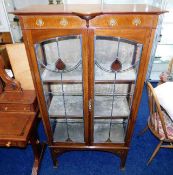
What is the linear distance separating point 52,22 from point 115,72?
636 millimetres

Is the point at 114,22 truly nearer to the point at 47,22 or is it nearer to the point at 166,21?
the point at 47,22

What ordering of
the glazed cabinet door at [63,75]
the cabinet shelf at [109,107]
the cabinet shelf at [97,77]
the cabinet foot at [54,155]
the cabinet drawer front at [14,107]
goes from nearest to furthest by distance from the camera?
the glazed cabinet door at [63,75] < the cabinet shelf at [97,77] < the cabinet shelf at [109,107] < the cabinet drawer front at [14,107] < the cabinet foot at [54,155]

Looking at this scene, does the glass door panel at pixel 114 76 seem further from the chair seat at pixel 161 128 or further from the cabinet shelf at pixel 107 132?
the chair seat at pixel 161 128

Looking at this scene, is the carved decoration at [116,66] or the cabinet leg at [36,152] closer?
Result: the carved decoration at [116,66]

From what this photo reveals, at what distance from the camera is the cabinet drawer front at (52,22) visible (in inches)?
44.7

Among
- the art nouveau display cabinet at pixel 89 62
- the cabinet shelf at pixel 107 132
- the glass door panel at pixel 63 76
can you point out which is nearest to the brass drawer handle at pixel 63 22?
the art nouveau display cabinet at pixel 89 62

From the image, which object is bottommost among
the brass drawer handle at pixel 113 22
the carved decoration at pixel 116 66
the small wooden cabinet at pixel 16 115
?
the small wooden cabinet at pixel 16 115

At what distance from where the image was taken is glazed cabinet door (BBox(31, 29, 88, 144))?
49.0 inches

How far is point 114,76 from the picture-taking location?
1.48 m

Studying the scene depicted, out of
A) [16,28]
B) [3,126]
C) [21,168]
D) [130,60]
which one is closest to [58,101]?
[3,126]

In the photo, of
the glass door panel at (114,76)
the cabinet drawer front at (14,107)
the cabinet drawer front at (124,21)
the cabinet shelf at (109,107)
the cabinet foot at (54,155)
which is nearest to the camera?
the cabinet drawer front at (124,21)

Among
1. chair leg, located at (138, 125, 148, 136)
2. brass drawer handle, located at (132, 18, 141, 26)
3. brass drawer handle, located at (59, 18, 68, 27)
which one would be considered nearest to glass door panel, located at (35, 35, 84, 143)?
brass drawer handle, located at (59, 18, 68, 27)

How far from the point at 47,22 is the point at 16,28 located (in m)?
2.03

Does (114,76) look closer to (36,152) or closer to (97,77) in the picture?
(97,77)
